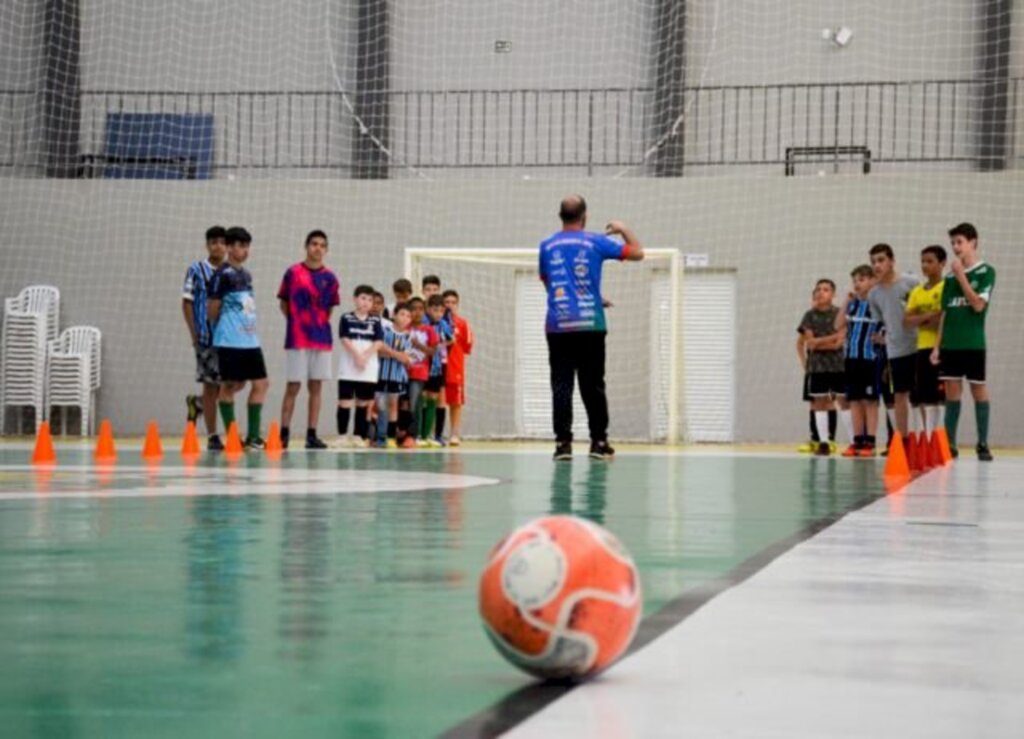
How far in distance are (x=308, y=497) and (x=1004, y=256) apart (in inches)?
625

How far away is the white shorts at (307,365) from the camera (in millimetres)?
16547

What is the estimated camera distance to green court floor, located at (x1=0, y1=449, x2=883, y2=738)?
3098 mm

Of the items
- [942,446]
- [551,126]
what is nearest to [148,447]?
[942,446]

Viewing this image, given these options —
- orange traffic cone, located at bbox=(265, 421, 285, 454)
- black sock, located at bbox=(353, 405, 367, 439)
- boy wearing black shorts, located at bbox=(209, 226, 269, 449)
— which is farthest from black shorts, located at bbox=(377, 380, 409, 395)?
boy wearing black shorts, located at bbox=(209, 226, 269, 449)

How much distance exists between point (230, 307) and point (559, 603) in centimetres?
1207

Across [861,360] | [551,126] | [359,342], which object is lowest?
[861,360]

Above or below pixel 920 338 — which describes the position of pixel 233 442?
below

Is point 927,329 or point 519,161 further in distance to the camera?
point 519,161

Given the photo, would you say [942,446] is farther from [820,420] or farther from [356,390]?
[356,390]

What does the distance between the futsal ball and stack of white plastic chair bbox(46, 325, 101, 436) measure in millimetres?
21428

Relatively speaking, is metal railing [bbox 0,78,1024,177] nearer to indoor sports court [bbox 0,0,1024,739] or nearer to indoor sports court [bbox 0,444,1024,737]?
indoor sports court [bbox 0,0,1024,739]

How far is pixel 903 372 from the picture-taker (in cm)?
1427

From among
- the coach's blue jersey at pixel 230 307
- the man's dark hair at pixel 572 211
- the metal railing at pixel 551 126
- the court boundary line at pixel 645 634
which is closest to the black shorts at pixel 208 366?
the coach's blue jersey at pixel 230 307

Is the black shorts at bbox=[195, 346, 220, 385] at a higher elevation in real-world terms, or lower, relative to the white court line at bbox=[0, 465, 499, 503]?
higher
